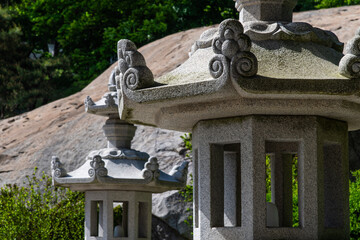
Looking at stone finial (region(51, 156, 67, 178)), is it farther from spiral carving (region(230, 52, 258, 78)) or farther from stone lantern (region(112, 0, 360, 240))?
spiral carving (region(230, 52, 258, 78))

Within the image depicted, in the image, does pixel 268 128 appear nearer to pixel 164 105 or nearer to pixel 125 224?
pixel 164 105

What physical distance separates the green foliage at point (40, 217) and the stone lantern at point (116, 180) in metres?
3.98

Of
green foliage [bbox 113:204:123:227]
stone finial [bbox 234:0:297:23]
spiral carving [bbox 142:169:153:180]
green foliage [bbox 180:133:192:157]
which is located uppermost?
green foliage [bbox 180:133:192:157]

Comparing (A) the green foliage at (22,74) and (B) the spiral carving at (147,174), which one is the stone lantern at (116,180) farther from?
(A) the green foliage at (22,74)

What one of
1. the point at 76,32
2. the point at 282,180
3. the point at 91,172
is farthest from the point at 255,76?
the point at 76,32

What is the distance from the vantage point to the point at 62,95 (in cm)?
2458

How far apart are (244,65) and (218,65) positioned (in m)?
0.18

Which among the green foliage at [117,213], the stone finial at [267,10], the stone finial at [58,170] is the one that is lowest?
the green foliage at [117,213]

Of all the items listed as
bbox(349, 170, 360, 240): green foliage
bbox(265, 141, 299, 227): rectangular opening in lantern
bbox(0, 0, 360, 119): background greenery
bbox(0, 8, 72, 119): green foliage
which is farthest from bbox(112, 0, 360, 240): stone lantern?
bbox(0, 8, 72, 119): green foliage

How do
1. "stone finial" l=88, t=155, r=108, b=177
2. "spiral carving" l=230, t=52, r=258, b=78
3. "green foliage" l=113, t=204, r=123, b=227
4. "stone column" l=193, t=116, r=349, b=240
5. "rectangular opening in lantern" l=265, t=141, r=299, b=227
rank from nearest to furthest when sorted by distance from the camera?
1. "spiral carving" l=230, t=52, r=258, b=78
2. "stone column" l=193, t=116, r=349, b=240
3. "rectangular opening in lantern" l=265, t=141, r=299, b=227
4. "stone finial" l=88, t=155, r=108, b=177
5. "green foliage" l=113, t=204, r=123, b=227

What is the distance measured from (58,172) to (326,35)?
391 cm

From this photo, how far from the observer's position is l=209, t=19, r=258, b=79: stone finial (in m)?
4.59

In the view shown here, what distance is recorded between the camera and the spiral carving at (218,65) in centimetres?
462

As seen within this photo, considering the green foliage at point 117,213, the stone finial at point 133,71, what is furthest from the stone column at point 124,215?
the green foliage at point 117,213
